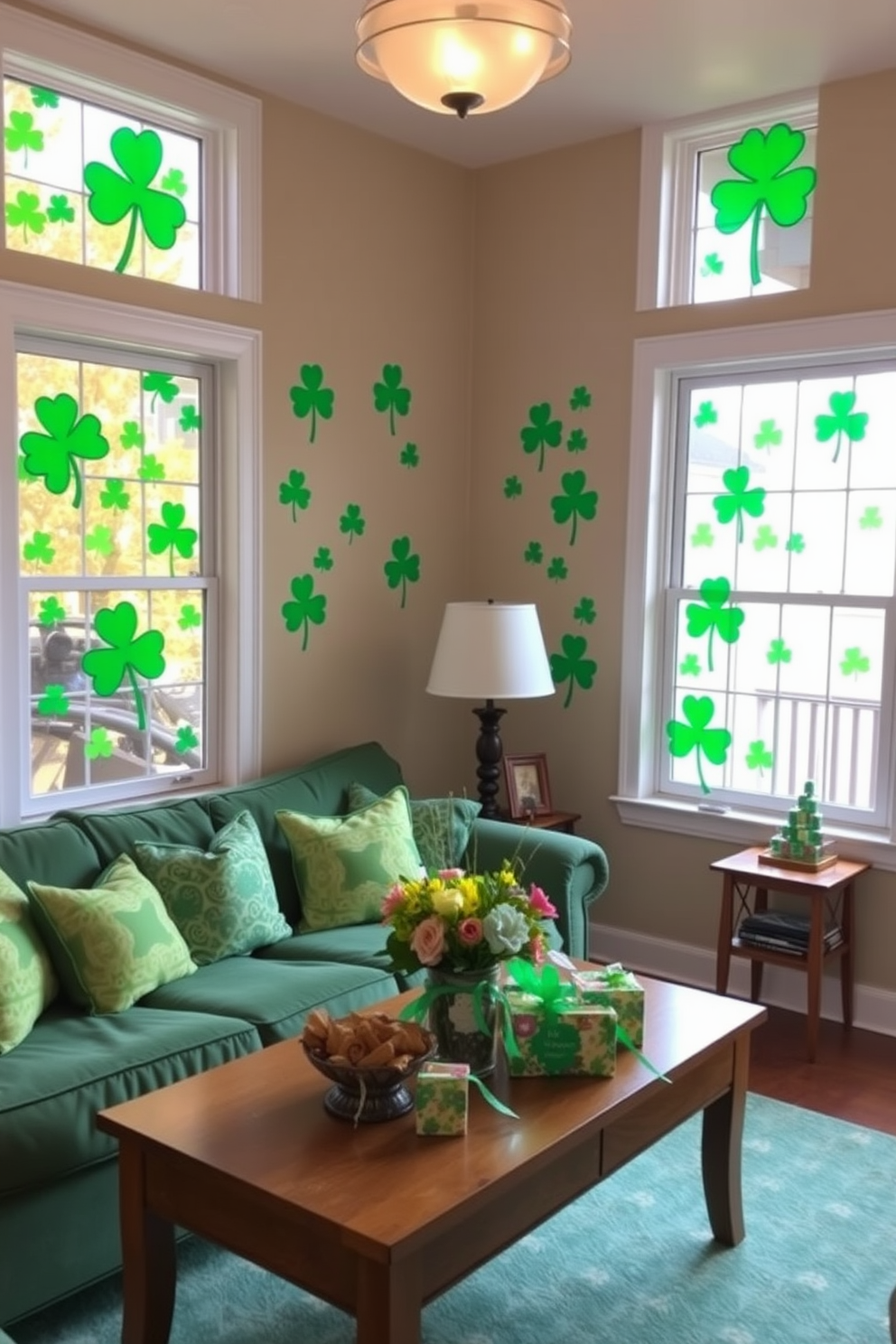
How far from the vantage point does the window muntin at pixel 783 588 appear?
3971mm

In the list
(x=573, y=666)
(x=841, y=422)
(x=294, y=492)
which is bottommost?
(x=573, y=666)

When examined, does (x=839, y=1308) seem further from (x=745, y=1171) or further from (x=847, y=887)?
(x=847, y=887)

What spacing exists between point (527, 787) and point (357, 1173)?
8.51 ft

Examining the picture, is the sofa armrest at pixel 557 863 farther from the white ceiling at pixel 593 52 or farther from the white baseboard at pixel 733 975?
the white ceiling at pixel 593 52

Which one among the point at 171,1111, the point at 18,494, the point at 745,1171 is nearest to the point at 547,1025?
the point at 171,1111

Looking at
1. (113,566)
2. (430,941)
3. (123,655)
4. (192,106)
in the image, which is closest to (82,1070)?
(430,941)

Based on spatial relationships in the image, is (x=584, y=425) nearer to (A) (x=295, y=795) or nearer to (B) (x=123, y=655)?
(A) (x=295, y=795)

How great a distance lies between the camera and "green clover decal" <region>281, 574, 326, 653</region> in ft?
13.8

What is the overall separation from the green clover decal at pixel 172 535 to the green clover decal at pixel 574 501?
1386mm

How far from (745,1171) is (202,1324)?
1.36 meters

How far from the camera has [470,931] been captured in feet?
7.13

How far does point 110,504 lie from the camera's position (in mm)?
3736

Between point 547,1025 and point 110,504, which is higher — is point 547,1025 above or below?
below

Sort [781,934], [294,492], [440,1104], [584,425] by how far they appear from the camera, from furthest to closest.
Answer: [584,425], [294,492], [781,934], [440,1104]
